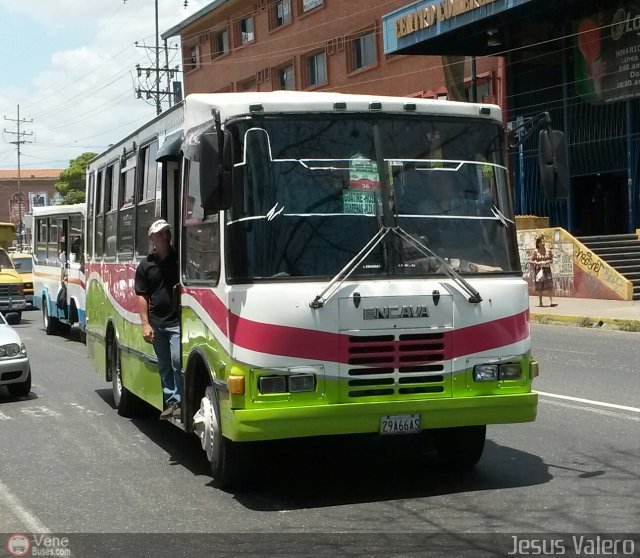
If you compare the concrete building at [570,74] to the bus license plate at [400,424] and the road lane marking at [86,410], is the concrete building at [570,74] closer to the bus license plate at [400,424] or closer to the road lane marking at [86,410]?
the road lane marking at [86,410]

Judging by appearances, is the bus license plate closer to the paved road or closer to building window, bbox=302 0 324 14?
the paved road

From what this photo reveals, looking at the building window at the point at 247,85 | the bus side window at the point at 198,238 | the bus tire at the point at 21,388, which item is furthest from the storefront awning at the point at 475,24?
the bus side window at the point at 198,238

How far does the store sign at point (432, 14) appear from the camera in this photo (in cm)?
3048

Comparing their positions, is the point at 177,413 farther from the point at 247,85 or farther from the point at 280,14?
the point at 247,85

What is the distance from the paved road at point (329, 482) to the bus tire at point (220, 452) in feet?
0.38

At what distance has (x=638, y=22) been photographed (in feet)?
96.6

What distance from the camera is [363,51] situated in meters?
42.0

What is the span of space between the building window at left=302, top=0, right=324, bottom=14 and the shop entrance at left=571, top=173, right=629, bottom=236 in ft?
51.5

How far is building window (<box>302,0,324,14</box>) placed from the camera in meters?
44.6

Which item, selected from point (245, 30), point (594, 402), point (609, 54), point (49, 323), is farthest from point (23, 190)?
point (594, 402)

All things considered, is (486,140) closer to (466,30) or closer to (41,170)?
(466,30)

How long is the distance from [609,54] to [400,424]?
25.8 meters

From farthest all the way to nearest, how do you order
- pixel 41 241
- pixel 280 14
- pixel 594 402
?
pixel 280 14, pixel 41 241, pixel 594 402

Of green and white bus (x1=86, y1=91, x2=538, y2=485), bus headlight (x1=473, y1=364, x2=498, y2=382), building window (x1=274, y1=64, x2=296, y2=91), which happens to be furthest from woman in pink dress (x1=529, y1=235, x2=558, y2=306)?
building window (x1=274, y1=64, x2=296, y2=91)
